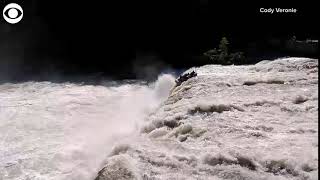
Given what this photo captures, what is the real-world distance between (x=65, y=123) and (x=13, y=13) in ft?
37.0

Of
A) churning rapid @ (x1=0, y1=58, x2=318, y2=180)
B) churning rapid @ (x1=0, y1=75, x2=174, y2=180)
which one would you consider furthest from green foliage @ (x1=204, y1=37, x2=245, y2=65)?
churning rapid @ (x1=0, y1=58, x2=318, y2=180)

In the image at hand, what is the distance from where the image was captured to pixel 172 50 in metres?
20.3

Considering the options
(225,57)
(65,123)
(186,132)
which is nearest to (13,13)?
(225,57)

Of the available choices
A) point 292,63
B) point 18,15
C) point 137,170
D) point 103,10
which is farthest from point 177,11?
point 137,170

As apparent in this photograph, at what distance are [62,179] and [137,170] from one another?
94.0 inches

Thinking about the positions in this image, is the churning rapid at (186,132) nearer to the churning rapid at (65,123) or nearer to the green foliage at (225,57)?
the churning rapid at (65,123)

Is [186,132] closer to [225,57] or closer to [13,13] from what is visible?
[225,57]

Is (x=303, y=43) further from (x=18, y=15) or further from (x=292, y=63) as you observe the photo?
(x=18, y=15)

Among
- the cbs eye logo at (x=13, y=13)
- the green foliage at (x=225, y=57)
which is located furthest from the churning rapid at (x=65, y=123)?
the cbs eye logo at (x=13, y=13)

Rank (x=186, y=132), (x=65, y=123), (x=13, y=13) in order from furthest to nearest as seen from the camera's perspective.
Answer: (x=13, y=13)
(x=65, y=123)
(x=186, y=132)

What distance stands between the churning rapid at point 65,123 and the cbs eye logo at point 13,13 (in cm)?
448

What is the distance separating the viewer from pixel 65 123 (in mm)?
11602

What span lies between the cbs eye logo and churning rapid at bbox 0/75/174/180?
4.48 meters

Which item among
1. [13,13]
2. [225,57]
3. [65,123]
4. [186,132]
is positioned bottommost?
[65,123]
